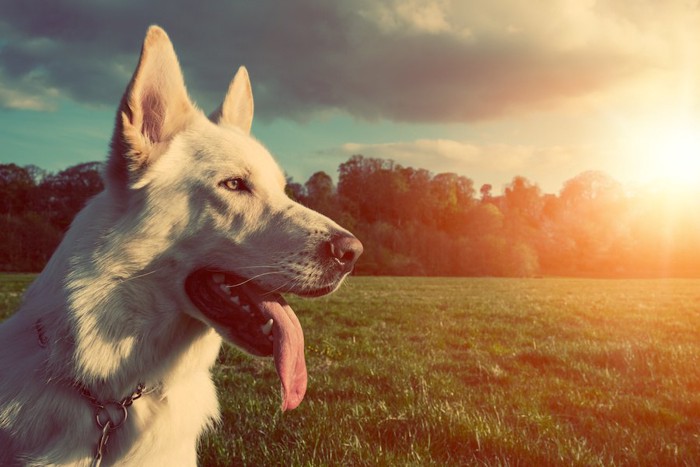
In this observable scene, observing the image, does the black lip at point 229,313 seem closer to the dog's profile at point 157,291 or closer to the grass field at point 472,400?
the dog's profile at point 157,291

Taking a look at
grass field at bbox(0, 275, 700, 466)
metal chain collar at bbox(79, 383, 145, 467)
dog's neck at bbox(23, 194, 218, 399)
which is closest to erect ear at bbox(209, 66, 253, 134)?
dog's neck at bbox(23, 194, 218, 399)

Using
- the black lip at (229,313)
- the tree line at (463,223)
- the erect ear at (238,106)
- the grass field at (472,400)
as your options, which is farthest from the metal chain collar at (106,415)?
the tree line at (463,223)

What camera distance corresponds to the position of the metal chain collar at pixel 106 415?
2.92m

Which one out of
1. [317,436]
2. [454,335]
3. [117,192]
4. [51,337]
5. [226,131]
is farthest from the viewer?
[454,335]

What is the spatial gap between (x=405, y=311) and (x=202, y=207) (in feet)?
41.7

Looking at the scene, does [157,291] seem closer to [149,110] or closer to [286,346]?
[286,346]

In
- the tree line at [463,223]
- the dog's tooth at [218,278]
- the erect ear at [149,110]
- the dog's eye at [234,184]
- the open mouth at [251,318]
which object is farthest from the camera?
the tree line at [463,223]

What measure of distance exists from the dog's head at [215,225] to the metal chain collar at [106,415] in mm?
610

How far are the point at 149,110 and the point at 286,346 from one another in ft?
5.53

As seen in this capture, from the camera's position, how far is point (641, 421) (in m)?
5.64

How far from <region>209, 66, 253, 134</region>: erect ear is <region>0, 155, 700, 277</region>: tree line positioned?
44.0 meters

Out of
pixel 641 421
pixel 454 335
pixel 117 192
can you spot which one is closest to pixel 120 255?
pixel 117 192

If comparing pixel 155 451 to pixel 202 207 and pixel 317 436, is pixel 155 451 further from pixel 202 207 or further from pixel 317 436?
pixel 317 436

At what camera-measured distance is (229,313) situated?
10.9ft
